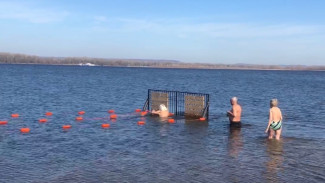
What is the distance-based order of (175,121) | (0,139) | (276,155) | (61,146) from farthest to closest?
(175,121) → (0,139) → (61,146) → (276,155)

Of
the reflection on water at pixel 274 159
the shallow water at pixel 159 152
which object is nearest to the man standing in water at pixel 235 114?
the shallow water at pixel 159 152

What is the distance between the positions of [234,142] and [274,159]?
399 cm

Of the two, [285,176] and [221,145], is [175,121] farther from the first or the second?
[285,176]

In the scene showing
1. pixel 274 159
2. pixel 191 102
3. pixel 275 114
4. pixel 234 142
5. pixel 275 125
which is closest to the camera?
pixel 274 159

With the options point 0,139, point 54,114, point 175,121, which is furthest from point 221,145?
point 54,114

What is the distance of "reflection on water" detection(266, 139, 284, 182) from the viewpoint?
14433 mm

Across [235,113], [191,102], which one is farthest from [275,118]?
[191,102]

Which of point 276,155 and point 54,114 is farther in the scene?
point 54,114

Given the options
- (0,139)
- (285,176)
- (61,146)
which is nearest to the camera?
(285,176)

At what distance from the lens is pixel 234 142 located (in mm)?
20750

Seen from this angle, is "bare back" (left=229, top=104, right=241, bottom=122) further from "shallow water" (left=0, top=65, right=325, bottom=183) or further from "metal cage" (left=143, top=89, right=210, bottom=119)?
"metal cage" (left=143, top=89, right=210, bottom=119)

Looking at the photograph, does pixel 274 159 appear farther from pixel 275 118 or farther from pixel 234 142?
pixel 234 142

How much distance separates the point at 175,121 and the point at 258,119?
7.02m

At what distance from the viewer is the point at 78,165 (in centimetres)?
1573
